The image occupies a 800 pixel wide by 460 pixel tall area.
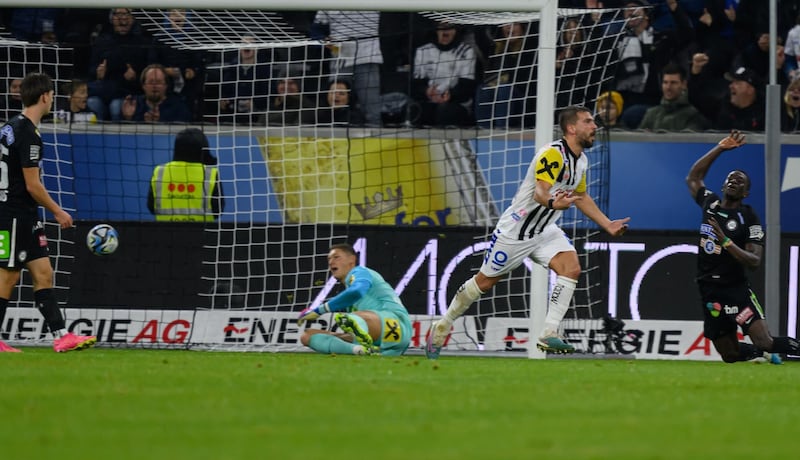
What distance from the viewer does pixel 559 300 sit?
12.0 meters

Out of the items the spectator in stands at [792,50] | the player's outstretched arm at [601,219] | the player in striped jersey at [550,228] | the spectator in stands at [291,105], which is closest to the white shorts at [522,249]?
the player in striped jersey at [550,228]

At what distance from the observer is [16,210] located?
1143 cm

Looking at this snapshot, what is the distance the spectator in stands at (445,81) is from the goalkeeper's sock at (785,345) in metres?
5.41

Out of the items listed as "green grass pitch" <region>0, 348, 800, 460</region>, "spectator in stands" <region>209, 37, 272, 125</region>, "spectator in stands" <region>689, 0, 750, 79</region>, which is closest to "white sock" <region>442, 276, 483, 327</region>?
"green grass pitch" <region>0, 348, 800, 460</region>

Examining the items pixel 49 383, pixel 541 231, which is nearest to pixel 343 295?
pixel 541 231

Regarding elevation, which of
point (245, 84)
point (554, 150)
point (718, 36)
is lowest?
point (554, 150)

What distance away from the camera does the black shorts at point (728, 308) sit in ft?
44.3

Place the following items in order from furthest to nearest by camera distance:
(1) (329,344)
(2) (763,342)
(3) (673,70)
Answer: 1. (3) (673,70)
2. (2) (763,342)
3. (1) (329,344)

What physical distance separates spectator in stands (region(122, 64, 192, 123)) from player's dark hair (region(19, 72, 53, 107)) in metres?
6.10

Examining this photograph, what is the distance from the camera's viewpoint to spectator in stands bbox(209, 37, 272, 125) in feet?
52.2

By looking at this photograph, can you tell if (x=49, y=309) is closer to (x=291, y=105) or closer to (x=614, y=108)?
(x=291, y=105)

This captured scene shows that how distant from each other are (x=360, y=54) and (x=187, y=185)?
341cm

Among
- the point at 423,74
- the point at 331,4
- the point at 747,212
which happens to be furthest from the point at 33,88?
the point at 423,74

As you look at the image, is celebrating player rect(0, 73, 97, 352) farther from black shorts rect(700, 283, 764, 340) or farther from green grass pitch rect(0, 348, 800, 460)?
black shorts rect(700, 283, 764, 340)
